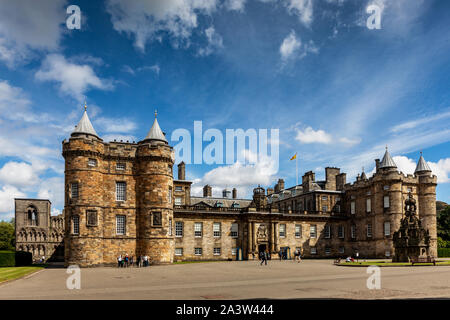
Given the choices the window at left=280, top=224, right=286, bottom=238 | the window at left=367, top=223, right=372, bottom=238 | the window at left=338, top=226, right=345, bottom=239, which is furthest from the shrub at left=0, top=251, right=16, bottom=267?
the window at left=367, top=223, right=372, bottom=238

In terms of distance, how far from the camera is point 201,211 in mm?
50812

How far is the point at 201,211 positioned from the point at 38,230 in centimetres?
3877

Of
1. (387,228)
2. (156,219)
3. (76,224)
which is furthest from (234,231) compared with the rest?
(76,224)

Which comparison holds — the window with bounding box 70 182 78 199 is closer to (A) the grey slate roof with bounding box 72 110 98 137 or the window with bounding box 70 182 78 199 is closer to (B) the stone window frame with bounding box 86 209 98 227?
(B) the stone window frame with bounding box 86 209 98 227

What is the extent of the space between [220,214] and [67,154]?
21.7 meters

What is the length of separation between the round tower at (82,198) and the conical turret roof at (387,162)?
1537 inches

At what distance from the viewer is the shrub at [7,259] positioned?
42219 millimetres

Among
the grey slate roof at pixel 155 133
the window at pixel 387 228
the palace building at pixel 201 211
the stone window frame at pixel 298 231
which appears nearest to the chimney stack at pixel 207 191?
the palace building at pixel 201 211

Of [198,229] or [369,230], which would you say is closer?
[198,229]

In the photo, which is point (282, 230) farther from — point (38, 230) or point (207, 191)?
point (38, 230)

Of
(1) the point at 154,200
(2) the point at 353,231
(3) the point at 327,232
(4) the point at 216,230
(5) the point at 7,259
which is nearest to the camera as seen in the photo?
(1) the point at 154,200
